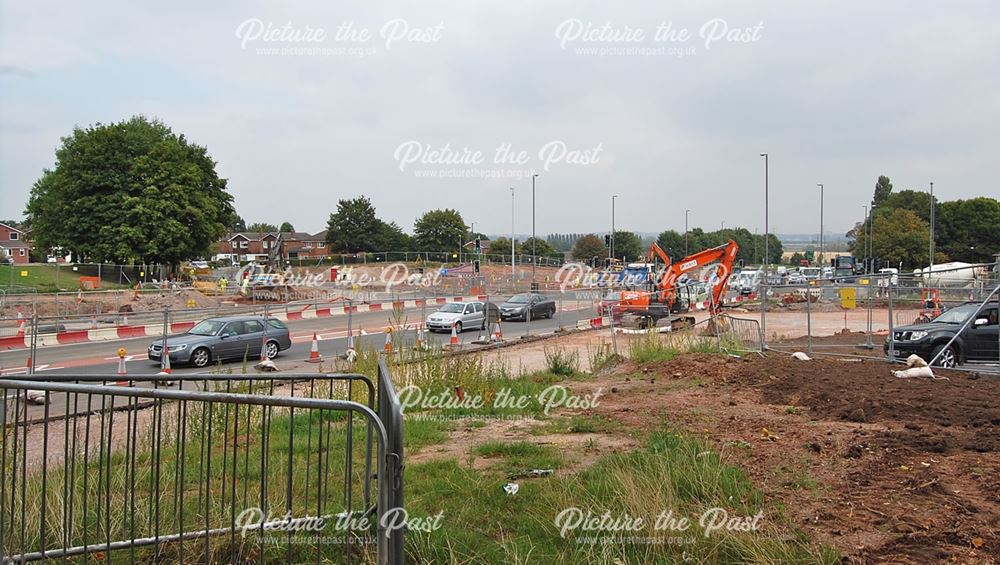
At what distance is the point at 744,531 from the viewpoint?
497 centimetres

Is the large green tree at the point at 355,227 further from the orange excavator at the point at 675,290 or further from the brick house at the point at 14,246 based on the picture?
the orange excavator at the point at 675,290

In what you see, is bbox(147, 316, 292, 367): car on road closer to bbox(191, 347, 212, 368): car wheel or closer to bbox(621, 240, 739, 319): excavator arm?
bbox(191, 347, 212, 368): car wheel

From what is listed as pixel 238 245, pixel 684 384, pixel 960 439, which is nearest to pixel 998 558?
pixel 960 439

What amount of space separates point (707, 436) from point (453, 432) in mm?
3211

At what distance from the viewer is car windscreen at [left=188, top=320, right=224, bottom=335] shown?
66.0 feet

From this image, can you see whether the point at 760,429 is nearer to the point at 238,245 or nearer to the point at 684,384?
the point at 684,384

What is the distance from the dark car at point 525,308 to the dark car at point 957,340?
68.6 ft

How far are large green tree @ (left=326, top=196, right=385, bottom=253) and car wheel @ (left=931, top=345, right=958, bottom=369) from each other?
83.1 m

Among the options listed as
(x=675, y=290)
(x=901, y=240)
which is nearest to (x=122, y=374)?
(x=675, y=290)

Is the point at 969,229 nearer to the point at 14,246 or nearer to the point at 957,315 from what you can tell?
the point at 957,315

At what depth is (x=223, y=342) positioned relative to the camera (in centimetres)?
2002

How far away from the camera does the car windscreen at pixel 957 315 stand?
55.3ft

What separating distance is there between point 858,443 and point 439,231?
93.4m

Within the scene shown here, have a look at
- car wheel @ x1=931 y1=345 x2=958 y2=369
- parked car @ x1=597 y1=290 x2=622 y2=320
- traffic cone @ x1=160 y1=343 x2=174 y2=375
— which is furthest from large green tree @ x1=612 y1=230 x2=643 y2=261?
traffic cone @ x1=160 y1=343 x2=174 y2=375
